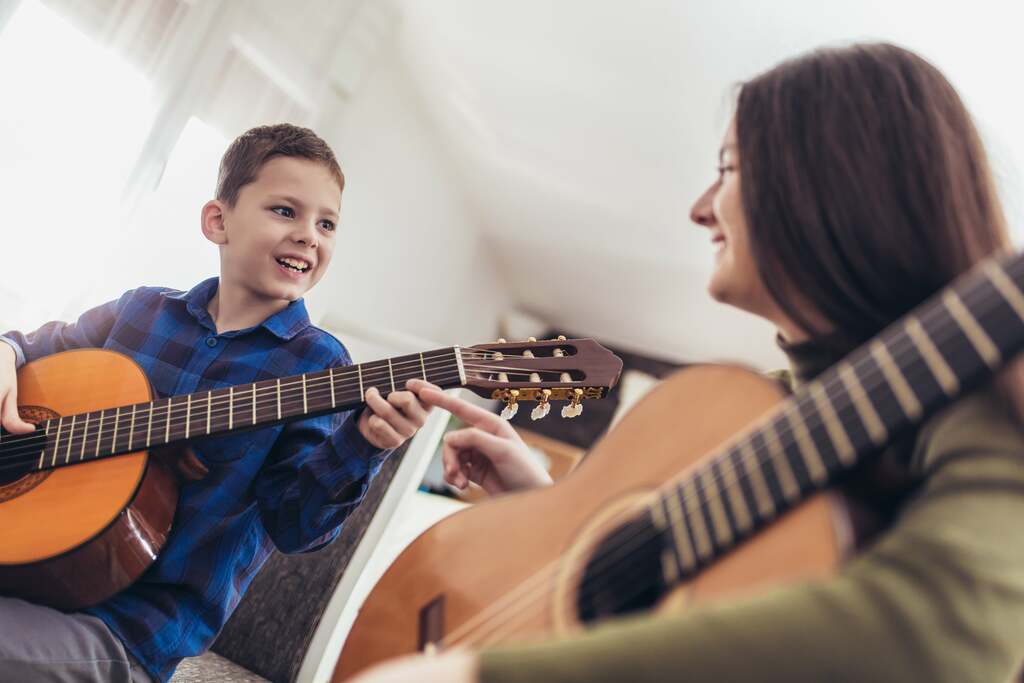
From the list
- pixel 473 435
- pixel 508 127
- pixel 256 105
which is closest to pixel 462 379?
pixel 473 435

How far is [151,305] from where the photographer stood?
3.32ft

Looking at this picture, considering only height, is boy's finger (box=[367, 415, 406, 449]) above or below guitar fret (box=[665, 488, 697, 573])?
below

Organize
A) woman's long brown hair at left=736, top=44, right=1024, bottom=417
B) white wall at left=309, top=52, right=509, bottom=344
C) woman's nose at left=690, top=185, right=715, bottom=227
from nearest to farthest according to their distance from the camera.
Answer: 1. woman's long brown hair at left=736, top=44, right=1024, bottom=417
2. woman's nose at left=690, top=185, right=715, bottom=227
3. white wall at left=309, top=52, right=509, bottom=344

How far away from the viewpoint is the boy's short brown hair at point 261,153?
3.42ft

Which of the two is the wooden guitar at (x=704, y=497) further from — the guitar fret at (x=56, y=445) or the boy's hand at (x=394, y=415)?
the guitar fret at (x=56, y=445)

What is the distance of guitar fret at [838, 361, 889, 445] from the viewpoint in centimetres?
32

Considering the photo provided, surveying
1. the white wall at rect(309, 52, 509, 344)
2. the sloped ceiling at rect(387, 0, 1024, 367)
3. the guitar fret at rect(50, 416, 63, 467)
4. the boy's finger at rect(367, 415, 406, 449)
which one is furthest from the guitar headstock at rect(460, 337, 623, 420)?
the sloped ceiling at rect(387, 0, 1024, 367)

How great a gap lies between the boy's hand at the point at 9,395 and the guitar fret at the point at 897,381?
0.93 m

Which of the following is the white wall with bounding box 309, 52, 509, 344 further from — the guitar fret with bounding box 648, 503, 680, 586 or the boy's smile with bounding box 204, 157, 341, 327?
the guitar fret with bounding box 648, 503, 680, 586

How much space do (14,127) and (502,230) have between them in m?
2.48

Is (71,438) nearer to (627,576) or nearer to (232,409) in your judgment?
(232,409)

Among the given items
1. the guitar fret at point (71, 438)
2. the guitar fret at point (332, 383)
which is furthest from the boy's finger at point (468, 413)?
the guitar fret at point (71, 438)

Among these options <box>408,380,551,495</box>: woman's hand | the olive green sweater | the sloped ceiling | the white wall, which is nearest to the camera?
the olive green sweater

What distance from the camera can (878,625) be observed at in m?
0.29
